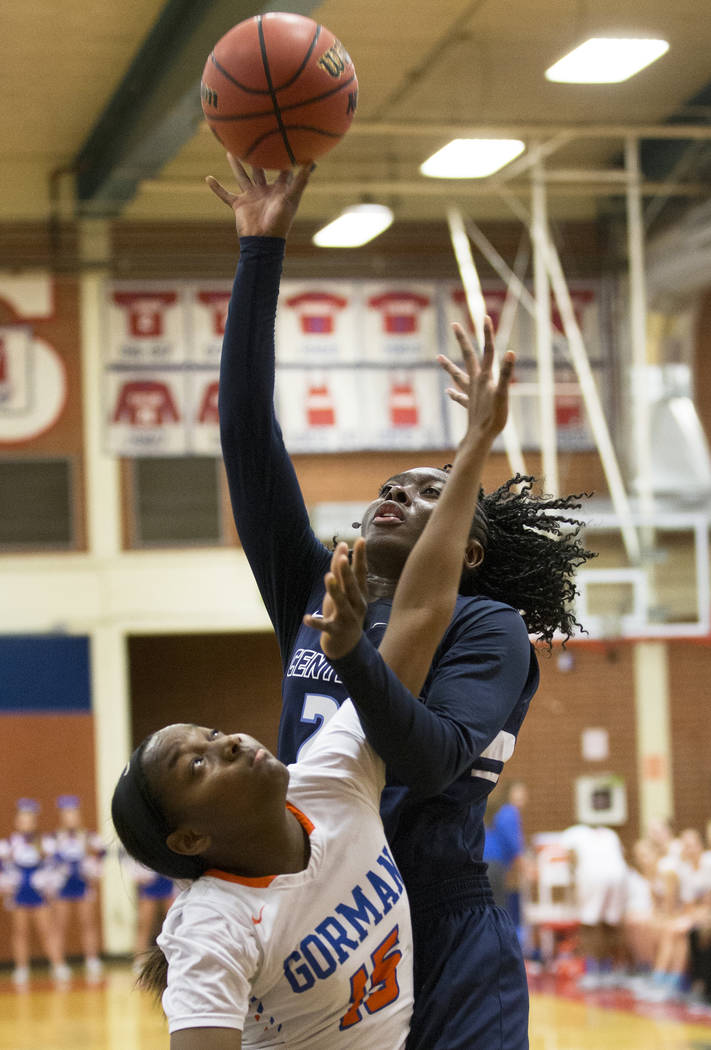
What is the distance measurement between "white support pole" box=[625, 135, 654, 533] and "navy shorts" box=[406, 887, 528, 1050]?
409 inches

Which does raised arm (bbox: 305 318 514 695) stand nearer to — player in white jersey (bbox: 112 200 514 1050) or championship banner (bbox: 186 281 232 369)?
player in white jersey (bbox: 112 200 514 1050)

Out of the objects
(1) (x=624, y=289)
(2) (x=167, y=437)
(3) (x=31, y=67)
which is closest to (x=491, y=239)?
(1) (x=624, y=289)

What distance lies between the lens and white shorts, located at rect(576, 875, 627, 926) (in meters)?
11.2

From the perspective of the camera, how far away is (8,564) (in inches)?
533

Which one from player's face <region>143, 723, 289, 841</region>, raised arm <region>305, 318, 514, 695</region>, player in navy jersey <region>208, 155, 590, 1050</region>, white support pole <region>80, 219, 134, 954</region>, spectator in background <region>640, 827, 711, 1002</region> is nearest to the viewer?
player's face <region>143, 723, 289, 841</region>

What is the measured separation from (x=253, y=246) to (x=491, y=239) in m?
12.3

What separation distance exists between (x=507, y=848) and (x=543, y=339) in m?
4.42

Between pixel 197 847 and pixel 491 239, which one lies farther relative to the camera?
pixel 491 239

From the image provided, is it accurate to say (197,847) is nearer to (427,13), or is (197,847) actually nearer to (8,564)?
(427,13)

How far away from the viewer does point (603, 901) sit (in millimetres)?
11195

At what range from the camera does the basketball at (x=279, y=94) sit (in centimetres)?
266

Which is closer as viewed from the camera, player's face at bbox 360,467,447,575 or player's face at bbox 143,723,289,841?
player's face at bbox 143,723,289,841

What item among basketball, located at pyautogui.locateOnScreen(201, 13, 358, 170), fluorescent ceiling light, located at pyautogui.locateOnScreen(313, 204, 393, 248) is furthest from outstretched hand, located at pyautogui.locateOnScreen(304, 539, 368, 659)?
fluorescent ceiling light, located at pyautogui.locateOnScreen(313, 204, 393, 248)

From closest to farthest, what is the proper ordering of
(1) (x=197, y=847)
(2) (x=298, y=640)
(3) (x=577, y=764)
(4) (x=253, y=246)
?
(1) (x=197, y=847) → (4) (x=253, y=246) → (2) (x=298, y=640) → (3) (x=577, y=764)
